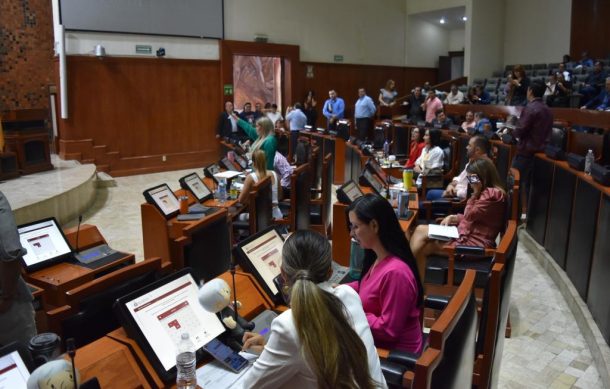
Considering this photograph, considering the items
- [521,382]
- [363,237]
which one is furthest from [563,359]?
[363,237]

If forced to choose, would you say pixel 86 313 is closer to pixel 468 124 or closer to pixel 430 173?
pixel 430 173

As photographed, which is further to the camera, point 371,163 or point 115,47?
point 115,47

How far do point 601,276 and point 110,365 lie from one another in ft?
11.0

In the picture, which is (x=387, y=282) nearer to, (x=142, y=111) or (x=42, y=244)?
(x=42, y=244)

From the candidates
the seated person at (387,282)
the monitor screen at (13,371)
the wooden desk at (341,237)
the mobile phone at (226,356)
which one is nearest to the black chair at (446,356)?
the seated person at (387,282)

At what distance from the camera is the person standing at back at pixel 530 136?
19.5 feet

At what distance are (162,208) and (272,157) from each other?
81.2 inches

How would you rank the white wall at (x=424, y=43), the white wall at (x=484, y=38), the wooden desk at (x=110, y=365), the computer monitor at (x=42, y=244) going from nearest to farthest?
the wooden desk at (x=110, y=365)
the computer monitor at (x=42, y=244)
the white wall at (x=484, y=38)
the white wall at (x=424, y=43)

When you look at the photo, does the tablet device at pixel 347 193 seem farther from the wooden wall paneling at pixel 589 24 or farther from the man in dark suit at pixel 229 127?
the wooden wall paneling at pixel 589 24

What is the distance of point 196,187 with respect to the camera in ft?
17.0

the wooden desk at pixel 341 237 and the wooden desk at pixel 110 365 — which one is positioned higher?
the wooden desk at pixel 110 365

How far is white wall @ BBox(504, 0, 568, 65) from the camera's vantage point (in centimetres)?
1445

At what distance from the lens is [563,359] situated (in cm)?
356

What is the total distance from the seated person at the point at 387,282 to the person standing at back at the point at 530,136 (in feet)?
13.0
